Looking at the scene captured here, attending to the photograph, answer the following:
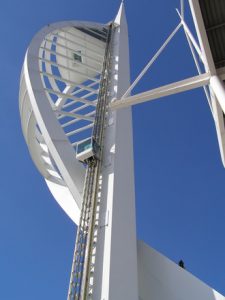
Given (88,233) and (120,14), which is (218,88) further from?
(120,14)

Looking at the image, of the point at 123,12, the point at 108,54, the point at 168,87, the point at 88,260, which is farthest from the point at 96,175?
the point at 123,12

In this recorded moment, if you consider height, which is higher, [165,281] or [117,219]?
[117,219]

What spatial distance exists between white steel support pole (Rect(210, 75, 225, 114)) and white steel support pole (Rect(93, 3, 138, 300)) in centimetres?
453

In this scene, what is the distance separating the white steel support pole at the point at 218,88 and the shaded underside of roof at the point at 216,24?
115 centimetres

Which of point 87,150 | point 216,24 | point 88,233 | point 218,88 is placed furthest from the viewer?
point 87,150

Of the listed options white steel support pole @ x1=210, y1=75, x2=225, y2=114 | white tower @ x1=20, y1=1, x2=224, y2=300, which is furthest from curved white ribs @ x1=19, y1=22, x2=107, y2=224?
white steel support pole @ x1=210, y1=75, x2=225, y2=114

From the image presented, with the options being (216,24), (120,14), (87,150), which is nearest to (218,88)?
(216,24)

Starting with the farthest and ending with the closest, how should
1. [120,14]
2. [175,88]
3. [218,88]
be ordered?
[120,14] → [175,88] → [218,88]

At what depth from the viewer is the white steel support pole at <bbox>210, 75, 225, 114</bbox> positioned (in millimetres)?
5250

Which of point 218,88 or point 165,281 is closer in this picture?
point 218,88

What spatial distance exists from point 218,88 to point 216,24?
1772 mm

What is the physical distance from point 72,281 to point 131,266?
154 centimetres

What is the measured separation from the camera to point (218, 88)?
18.3ft

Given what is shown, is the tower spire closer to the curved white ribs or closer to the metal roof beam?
the curved white ribs
